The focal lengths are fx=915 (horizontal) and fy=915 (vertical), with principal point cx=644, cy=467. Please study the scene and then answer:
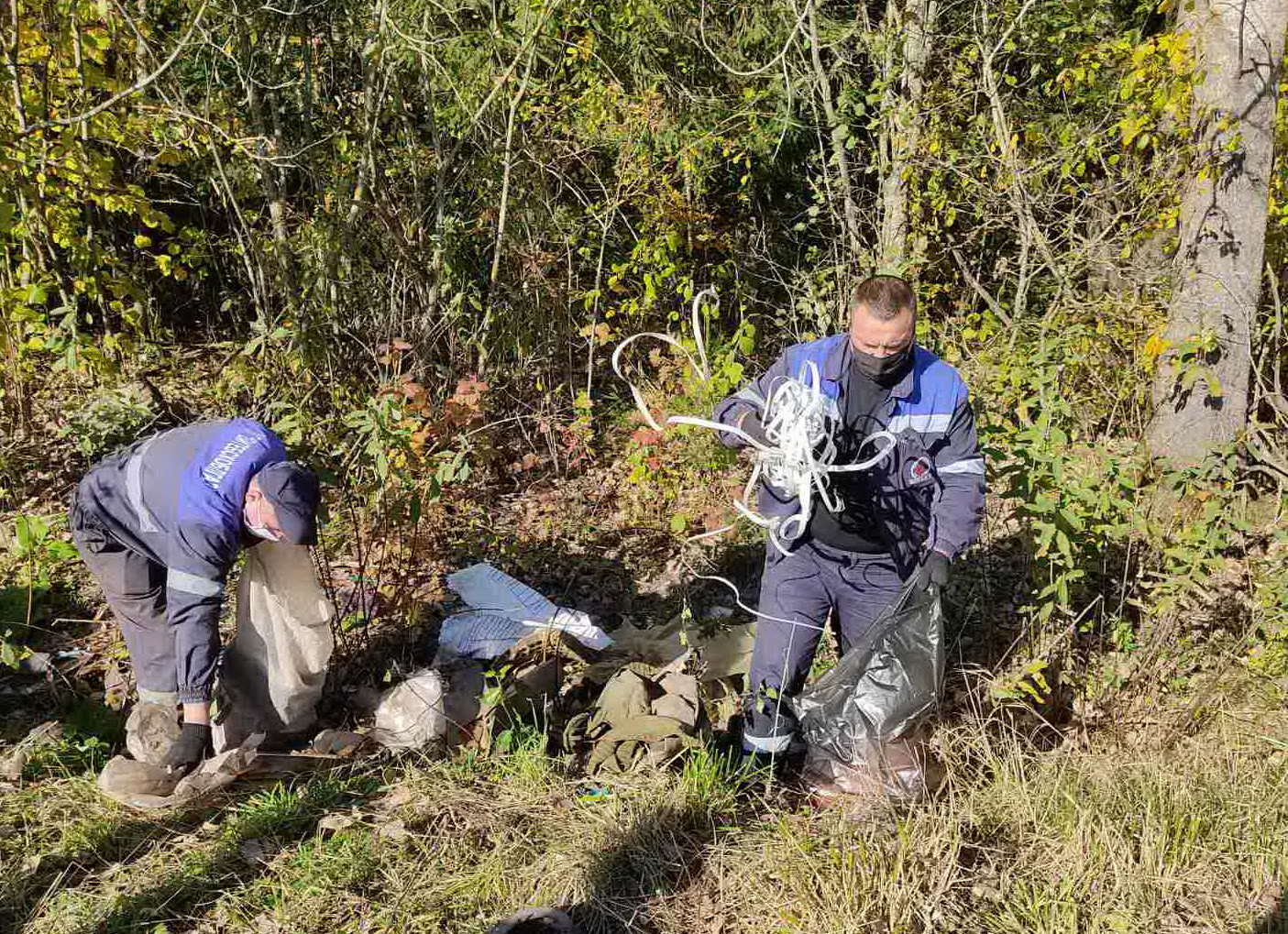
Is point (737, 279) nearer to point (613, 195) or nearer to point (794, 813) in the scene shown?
point (613, 195)

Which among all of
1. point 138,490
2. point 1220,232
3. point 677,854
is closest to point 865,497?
point 677,854

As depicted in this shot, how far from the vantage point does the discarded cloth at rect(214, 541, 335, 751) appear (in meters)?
3.28

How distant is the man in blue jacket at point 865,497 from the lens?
2832 mm

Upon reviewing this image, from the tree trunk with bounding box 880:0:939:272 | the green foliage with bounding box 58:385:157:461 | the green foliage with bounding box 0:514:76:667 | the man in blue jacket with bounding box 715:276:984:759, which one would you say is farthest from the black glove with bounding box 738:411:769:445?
A: the green foliage with bounding box 58:385:157:461

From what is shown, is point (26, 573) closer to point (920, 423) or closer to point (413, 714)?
point (413, 714)

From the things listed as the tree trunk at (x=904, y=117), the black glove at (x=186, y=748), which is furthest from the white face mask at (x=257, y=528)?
the tree trunk at (x=904, y=117)

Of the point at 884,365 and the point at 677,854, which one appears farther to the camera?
the point at 884,365

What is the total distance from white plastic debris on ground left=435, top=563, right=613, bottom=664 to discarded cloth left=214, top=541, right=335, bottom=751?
2.16 feet

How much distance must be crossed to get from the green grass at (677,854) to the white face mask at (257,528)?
33.6 inches

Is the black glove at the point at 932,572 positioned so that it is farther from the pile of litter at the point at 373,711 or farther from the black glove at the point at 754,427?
the pile of litter at the point at 373,711

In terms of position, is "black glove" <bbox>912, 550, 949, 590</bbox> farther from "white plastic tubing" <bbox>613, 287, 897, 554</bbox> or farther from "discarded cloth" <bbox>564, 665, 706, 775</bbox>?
"discarded cloth" <bbox>564, 665, 706, 775</bbox>

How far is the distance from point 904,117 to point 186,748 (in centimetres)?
530

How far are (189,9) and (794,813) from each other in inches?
184

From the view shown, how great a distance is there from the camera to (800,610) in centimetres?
305
